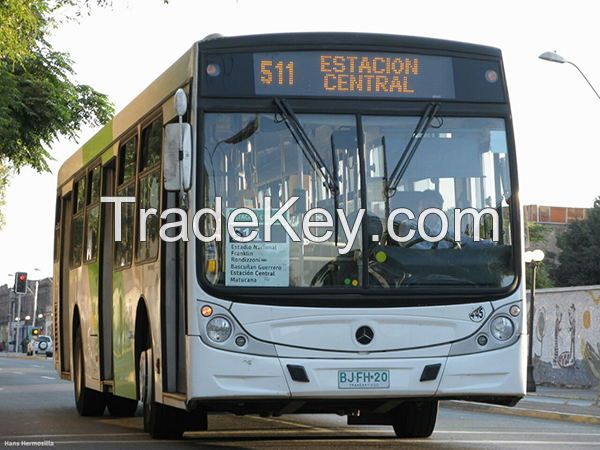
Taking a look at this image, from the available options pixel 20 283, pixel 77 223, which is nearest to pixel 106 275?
pixel 77 223

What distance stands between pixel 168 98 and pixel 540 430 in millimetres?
6630

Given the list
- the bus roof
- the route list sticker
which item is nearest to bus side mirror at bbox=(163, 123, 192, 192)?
the route list sticker

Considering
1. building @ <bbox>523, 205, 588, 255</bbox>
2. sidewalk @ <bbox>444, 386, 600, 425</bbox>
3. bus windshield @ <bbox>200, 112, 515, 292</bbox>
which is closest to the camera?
bus windshield @ <bbox>200, 112, 515, 292</bbox>

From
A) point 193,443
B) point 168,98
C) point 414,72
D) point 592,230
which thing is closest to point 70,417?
point 193,443

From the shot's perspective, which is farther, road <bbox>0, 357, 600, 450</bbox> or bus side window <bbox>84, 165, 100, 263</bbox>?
bus side window <bbox>84, 165, 100, 263</bbox>

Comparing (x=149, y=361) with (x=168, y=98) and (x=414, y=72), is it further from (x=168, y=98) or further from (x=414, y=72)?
(x=414, y=72)

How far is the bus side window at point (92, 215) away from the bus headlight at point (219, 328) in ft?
18.0

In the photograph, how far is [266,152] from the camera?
11.5 metres

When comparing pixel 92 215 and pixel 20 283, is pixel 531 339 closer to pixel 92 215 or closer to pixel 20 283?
pixel 92 215

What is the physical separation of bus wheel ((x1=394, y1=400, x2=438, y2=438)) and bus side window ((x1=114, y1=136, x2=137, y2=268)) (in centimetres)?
309

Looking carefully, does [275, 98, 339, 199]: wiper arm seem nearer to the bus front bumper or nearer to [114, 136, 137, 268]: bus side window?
the bus front bumper

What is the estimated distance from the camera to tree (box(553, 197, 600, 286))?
6962 centimetres

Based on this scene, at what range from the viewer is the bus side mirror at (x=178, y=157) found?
36.8 feet

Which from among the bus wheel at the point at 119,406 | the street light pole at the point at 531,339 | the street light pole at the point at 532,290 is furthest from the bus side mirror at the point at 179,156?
the street light pole at the point at 531,339
